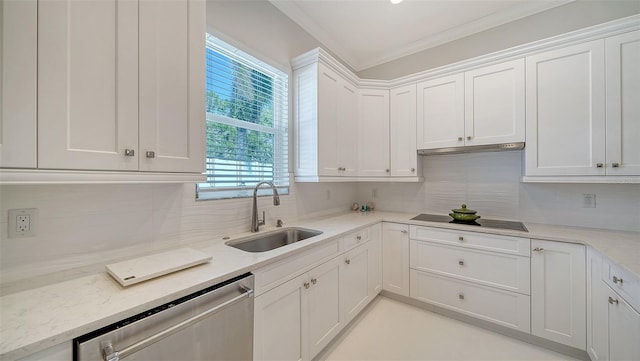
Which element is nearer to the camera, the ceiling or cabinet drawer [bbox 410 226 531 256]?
cabinet drawer [bbox 410 226 531 256]

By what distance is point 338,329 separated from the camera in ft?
6.25

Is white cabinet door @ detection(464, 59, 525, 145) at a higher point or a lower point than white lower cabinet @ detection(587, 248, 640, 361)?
higher

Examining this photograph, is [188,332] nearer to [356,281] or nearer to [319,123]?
[356,281]

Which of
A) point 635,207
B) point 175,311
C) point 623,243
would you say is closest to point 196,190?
point 175,311

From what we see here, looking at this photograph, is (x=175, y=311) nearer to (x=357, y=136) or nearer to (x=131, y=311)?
(x=131, y=311)

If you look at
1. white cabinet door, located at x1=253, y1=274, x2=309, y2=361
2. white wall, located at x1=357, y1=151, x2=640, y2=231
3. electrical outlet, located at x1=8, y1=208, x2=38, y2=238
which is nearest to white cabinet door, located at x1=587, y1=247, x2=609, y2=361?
white wall, located at x1=357, y1=151, x2=640, y2=231

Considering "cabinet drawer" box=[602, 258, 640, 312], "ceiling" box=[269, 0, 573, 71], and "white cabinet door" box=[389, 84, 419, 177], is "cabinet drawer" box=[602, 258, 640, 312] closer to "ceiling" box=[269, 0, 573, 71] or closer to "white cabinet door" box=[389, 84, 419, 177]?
"white cabinet door" box=[389, 84, 419, 177]

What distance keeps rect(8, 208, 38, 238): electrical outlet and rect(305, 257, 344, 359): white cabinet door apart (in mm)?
1398

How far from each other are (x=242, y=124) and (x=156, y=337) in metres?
1.53

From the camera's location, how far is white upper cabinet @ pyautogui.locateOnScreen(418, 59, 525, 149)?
7.25ft

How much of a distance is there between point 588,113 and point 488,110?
0.68 metres

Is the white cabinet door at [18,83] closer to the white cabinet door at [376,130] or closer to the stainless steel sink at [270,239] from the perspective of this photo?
the stainless steel sink at [270,239]

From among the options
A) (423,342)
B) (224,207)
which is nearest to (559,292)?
(423,342)

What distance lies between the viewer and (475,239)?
2.16m
